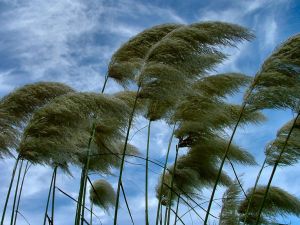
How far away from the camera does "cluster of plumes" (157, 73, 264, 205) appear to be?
4.51 metres

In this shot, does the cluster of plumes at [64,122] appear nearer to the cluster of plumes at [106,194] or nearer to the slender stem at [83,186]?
the slender stem at [83,186]

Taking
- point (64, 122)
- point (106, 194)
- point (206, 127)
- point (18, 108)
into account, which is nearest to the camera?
point (64, 122)

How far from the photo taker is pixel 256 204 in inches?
209

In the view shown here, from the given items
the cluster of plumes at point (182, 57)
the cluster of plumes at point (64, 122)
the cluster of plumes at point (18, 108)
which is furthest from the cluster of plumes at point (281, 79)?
the cluster of plumes at point (18, 108)

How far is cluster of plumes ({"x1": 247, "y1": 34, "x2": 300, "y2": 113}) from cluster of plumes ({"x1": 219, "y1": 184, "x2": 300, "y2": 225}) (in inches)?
Answer: 49.2

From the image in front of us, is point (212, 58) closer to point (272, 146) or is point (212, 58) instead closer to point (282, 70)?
point (282, 70)

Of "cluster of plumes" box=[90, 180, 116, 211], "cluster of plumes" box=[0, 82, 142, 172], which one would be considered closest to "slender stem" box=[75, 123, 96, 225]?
"cluster of plumes" box=[0, 82, 142, 172]

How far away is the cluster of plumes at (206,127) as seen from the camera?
4.51 metres

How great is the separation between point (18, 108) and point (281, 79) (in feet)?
7.24

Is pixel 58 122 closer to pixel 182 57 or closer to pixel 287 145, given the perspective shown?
pixel 182 57

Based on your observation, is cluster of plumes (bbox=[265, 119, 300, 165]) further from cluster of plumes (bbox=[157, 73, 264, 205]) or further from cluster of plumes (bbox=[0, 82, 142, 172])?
cluster of plumes (bbox=[0, 82, 142, 172])

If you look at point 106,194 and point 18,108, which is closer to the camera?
point 18,108

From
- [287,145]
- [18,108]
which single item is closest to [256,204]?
[287,145]

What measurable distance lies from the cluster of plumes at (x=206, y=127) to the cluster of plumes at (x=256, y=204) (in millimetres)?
281
